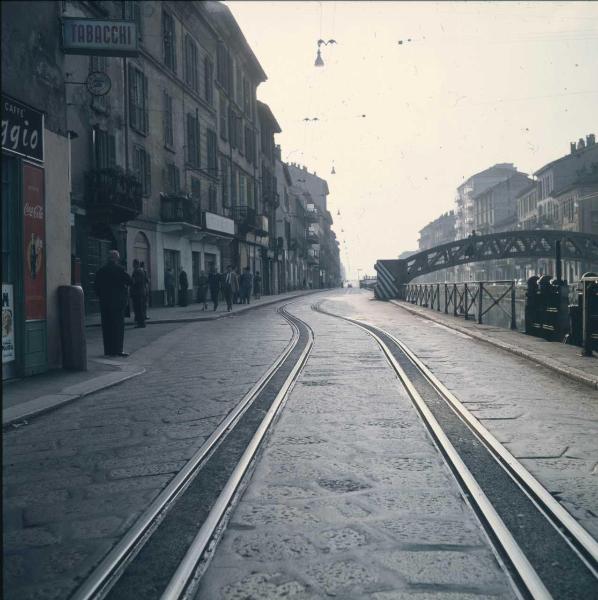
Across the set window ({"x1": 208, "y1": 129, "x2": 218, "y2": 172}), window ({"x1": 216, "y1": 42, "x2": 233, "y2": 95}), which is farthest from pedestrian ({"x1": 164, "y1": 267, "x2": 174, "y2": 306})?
window ({"x1": 216, "y1": 42, "x2": 233, "y2": 95})

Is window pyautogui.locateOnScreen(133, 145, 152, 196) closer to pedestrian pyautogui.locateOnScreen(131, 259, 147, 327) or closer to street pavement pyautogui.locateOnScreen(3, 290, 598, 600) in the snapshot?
pedestrian pyautogui.locateOnScreen(131, 259, 147, 327)

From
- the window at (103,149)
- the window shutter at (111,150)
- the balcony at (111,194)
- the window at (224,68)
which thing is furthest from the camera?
the window at (224,68)

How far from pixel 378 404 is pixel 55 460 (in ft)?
9.61

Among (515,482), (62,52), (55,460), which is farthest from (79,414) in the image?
(62,52)

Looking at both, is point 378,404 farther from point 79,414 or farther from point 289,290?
point 289,290

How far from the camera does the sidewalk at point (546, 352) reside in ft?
25.5

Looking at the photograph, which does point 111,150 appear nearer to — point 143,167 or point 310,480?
point 143,167

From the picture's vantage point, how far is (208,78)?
110 ft

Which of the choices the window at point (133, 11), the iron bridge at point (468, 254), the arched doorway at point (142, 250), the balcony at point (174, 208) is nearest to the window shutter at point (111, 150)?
the arched doorway at point (142, 250)

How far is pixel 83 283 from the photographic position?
20000 millimetres

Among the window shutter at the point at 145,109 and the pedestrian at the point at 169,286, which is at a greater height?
the window shutter at the point at 145,109

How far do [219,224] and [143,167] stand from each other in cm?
760

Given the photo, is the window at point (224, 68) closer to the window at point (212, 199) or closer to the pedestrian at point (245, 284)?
the window at point (212, 199)

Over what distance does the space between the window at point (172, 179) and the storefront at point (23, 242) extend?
19.8m
